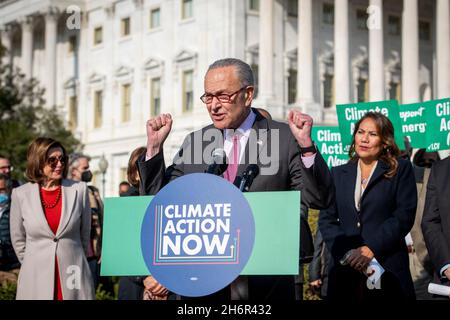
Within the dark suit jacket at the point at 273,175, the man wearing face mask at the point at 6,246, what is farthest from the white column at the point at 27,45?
the dark suit jacket at the point at 273,175

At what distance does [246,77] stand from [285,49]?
43602mm

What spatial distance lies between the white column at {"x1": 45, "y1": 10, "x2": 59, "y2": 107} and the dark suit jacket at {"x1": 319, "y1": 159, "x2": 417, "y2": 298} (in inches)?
1969

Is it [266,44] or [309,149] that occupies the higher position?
[266,44]

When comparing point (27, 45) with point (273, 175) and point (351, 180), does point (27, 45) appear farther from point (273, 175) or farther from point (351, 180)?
point (273, 175)

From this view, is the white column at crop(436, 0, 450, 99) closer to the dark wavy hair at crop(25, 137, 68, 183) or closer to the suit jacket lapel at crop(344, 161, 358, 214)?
the dark wavy hair at crop(25, 137, 68, 183)

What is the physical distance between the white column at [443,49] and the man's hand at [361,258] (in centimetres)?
3828

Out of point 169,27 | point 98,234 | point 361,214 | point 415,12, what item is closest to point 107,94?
point 169,27

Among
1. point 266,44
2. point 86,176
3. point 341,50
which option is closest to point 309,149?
point 86,176

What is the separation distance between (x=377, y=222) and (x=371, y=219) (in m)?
0.05

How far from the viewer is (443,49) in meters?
44.8

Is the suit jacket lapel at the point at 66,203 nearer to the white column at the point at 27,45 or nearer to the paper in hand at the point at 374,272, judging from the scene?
the paper in hand at the point at 374,272

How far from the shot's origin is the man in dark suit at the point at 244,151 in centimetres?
474

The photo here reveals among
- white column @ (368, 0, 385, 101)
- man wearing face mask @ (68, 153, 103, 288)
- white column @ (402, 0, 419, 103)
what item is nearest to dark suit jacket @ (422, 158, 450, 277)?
man wearing face mask @ (68, 153, 103, 288)

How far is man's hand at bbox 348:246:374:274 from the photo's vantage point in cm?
634
